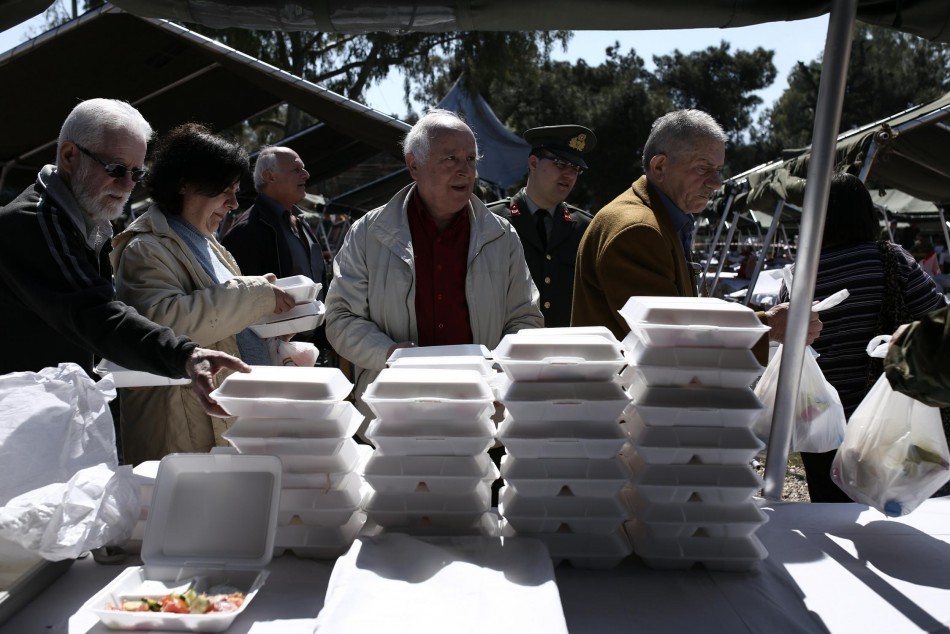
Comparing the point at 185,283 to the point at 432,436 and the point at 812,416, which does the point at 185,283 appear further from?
the point at 812,416

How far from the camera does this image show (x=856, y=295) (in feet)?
10.7

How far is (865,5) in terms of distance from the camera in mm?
1881

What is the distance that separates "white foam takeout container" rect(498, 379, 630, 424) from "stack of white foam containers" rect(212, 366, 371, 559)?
37 cm

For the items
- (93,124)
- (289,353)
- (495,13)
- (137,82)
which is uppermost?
(137,82)

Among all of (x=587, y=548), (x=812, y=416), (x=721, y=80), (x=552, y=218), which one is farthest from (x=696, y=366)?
(x=721, y=80)

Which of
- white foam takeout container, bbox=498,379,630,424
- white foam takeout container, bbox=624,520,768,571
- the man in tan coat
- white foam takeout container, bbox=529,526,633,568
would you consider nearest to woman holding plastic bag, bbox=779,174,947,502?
the man in tan coat

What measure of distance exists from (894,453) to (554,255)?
2.58 metres

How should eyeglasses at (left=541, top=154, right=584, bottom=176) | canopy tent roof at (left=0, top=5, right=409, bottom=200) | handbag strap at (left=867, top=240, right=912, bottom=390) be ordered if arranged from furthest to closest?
canopy tent roof at (left=0, top=5, right=409, bottom=200) < eyeglasses at (left=541, top=154, right=584, bottom=176) < handbag strap at (left=867, top=240, right=912, bottom=390)

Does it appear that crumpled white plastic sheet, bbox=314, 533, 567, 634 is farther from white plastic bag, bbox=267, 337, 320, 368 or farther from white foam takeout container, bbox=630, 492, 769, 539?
white plastic bag, bbox=267, 337, 320, 368

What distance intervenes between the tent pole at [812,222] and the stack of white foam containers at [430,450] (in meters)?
0.87

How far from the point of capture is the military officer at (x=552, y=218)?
13.7 ft

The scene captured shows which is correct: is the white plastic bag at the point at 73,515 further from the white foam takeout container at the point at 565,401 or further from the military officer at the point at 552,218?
the military officer at the point at 552,218

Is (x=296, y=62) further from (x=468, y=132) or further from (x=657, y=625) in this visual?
(x=657, y=625)

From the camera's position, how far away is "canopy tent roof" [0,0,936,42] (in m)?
1.86
